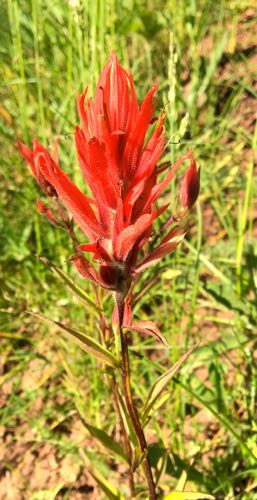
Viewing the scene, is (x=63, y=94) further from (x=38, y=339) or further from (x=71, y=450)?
(x=71, y=450)

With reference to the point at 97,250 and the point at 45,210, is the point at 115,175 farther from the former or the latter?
the point at 45,210

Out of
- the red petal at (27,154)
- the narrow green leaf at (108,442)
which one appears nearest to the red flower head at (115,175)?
the red petal at (27,154)

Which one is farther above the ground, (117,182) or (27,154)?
(27,154)

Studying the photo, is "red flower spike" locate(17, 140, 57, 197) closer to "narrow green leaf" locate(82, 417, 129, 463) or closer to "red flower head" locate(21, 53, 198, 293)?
"red flower head" locate(21, 53, 198, 293)

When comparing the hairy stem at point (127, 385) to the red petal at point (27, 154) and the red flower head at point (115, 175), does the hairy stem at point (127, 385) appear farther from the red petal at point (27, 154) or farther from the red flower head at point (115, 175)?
the red petal at point (27, 154)

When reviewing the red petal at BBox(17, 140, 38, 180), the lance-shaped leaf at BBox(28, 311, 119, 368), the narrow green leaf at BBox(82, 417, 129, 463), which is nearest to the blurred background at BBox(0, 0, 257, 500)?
the narrow green leaf at BBox(82, 417, 129, 463)

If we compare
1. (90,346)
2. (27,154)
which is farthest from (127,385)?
(27,154)

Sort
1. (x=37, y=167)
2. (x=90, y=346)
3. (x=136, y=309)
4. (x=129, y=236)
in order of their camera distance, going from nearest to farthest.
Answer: (x=129, y=236) → (x=90, y=346) → (x=37, y=167) → (x=136, y=309)
